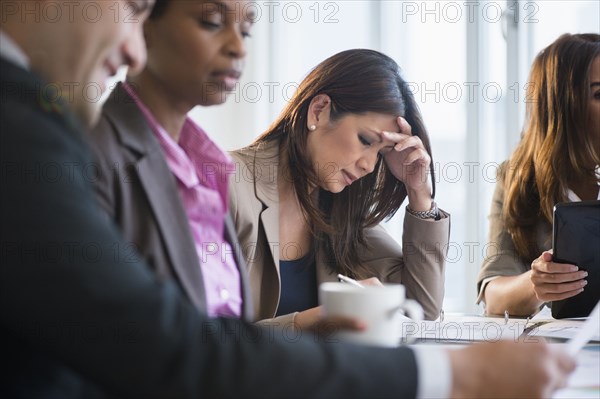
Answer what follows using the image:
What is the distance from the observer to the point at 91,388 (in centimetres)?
78

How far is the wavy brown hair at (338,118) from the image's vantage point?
75.5 inches

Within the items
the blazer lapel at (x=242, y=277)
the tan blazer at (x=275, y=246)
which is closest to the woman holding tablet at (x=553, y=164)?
the tan blazer at (x=275, y=246)

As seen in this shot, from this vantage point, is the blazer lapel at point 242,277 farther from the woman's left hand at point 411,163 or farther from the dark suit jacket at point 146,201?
the woman's left hand at point 411,163

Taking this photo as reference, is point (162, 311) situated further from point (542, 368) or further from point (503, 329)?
point (503, 329)

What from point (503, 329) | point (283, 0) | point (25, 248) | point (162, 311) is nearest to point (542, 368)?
point (162, 311)

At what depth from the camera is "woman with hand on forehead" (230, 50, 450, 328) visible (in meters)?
1.89

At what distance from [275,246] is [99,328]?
1068 millimetres

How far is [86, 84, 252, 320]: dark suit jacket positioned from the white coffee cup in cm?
16

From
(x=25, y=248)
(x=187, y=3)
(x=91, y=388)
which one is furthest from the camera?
(x=187, y=3)

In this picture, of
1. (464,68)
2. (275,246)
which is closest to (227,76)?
(275,246)

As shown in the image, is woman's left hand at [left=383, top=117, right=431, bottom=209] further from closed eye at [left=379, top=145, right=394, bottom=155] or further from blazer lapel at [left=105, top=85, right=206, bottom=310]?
blazer lapel at [left=105, top=85, right=206, bottom=310]

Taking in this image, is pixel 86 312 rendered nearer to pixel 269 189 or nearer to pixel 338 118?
pixel 269 189

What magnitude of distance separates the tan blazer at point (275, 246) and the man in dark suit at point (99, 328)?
0.72 m

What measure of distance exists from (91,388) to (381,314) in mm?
342
